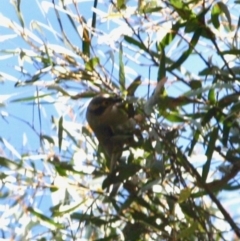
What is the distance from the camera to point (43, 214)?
3.25 feet

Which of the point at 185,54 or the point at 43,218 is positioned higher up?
the point at 185,54

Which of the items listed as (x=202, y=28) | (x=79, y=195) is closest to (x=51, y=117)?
(x=79, y=195)

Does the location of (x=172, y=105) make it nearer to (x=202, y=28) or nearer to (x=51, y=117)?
(x=202, y=28)

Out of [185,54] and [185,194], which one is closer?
[185,194]

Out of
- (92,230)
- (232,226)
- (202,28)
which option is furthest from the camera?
(92,230)

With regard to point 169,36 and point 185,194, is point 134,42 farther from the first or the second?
point 185,194

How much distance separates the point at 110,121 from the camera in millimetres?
924

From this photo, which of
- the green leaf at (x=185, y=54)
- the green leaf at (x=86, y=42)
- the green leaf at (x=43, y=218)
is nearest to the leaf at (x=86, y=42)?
the green leaf at (x=86, y=42)

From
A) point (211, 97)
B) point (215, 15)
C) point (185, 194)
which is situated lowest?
point (185, 194)

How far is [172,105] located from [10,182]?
Result: 0.28m

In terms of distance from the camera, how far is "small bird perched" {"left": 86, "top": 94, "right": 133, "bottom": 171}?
2.95 feet

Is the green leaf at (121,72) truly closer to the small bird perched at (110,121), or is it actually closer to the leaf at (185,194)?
the small bird perched at (110,121)

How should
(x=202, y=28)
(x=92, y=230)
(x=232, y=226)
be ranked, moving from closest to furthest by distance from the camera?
(x=232, y=226), (x=202, y=28), (x=92, y=230)

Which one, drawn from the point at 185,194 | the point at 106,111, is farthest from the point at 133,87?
the point at 185,194
